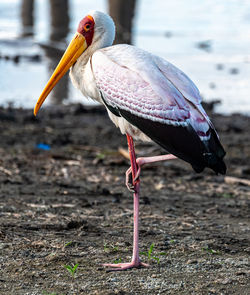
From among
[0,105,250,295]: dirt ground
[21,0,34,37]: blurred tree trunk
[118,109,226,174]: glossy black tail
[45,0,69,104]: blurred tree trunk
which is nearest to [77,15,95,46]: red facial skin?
[118,109,226,174]: glossy black tail

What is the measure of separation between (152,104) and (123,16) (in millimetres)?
12285

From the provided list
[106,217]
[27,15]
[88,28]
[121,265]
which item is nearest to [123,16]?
[27,15]

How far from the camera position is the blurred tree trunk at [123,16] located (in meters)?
15.6

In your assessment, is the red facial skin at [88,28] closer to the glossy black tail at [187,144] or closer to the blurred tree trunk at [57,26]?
the glossy black tail at [187,144]

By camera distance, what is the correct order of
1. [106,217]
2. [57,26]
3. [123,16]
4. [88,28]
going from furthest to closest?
[57,26]
[123,16]
[106,217]
[88,28]

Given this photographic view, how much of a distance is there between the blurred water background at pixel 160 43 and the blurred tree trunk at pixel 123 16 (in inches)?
2.9

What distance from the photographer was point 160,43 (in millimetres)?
15531

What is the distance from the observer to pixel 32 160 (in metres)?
6.96

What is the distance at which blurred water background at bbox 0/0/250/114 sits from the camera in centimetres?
1121

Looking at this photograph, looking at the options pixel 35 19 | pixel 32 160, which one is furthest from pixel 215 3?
pixel 32 160

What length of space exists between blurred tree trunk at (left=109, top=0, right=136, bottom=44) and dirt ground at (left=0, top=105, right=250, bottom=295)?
7206 mm

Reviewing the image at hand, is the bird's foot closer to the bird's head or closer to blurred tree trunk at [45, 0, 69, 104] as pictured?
the bird's head

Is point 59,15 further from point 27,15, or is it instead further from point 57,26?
point 27,15

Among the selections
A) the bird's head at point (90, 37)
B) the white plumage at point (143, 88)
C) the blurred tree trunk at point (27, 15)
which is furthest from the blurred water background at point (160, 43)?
the white plumage at point (143, 88)
